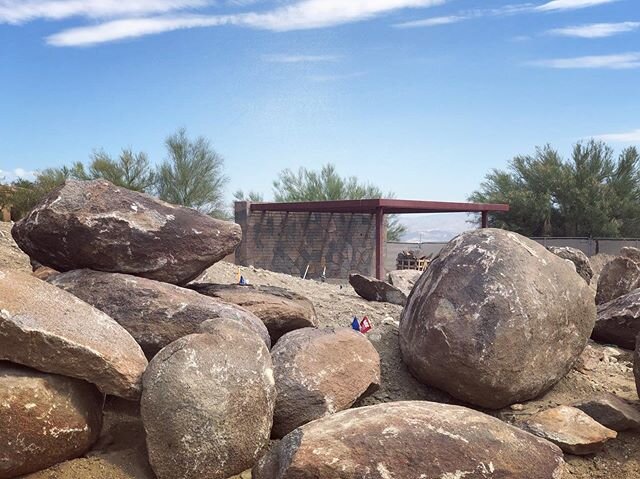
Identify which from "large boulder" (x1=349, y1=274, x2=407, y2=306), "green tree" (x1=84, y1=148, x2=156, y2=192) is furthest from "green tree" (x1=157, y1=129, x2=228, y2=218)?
"large boulder" (x1=349, y1=274, x2=407, y2=306)

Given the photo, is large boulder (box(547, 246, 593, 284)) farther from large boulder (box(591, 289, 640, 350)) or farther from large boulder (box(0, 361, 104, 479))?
large boulder (box(0, 361, 104, 479))

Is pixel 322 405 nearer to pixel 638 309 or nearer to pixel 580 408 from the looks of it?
pixel 580 408

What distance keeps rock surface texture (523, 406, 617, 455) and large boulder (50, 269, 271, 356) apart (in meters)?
2.20

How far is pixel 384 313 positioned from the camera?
32.0 feet

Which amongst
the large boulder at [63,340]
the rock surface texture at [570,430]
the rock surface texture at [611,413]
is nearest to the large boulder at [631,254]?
the rock surface texture at [611,413]

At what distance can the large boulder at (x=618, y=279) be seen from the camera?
9.15m

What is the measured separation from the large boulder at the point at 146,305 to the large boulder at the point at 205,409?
30.5 inches

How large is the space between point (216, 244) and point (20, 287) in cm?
168

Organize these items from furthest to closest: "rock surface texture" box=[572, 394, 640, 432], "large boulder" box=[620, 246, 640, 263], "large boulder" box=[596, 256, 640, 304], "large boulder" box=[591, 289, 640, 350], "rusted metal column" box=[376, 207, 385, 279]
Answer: "rusted metal column" box=[376, 207, 385, 279]
"large boulder" box=[620, 246, 640, 263]
"large boulder" box=[596, 256, 640, 304]
"large boulder" box=[591, 289, 640, 350]
"rock surface texture" box=[572, 394, 640, 432]

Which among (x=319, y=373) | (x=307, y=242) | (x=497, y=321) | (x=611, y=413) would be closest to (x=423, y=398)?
(x=497, y=321)

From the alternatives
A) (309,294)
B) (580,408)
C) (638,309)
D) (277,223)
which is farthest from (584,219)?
(580,408)

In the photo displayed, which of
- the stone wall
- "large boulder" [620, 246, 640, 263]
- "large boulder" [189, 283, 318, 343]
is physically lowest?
the stone wall

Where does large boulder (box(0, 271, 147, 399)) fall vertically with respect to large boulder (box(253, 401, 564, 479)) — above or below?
above

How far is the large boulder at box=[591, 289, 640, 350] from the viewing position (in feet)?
23.4
